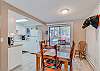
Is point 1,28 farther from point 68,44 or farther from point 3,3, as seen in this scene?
point 68,44

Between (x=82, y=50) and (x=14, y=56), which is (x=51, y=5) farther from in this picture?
(x=82, y=50)

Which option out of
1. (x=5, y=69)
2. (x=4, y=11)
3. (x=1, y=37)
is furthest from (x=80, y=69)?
(x=4, y=11)

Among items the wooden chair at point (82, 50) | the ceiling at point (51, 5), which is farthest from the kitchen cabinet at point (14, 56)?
the wooden chair at point (82, 50)

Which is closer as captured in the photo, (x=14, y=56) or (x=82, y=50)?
(x=14, y=56)

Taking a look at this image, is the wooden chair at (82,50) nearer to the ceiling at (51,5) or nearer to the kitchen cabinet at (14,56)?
the ceiling at (51,5)

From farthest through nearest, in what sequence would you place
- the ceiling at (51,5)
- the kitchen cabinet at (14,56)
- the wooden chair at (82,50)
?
the wooden chair at (82,50)
the kitchen cabinet at (14,56)
the ceiling at (51,5)

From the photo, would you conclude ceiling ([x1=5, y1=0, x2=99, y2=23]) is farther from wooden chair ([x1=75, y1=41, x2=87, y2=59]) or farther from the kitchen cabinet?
wooden chair ([x1=75, y1=41, x2=87, y2=59])

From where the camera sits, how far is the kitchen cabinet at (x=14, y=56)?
358cm

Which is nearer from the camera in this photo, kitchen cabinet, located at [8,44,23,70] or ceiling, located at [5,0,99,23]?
ceiling, located at [5,0,99,23]

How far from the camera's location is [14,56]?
3.83 m

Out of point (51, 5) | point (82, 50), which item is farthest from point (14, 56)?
point (82, 50)

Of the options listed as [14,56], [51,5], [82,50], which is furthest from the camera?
[82,50]

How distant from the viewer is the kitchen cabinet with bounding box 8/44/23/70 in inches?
141

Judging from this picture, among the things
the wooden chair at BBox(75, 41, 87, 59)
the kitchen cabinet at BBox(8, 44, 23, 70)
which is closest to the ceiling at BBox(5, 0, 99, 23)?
the kitchen cabinet at BBox(8, 44, 23, 70)
